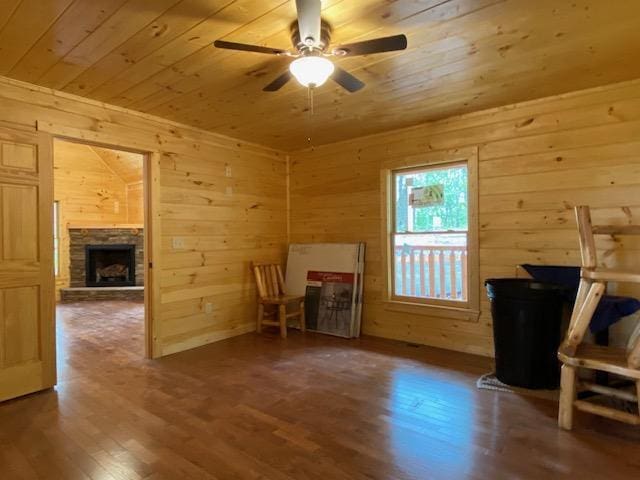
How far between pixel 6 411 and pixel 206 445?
5.06ft

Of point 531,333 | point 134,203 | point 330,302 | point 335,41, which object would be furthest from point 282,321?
point 134,203

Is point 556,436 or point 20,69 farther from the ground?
point 20,69

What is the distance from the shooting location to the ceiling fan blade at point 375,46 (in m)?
1.86

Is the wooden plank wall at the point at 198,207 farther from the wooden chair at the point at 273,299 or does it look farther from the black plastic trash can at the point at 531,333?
the black plastic trash can at the point at 531,333

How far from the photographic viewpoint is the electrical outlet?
387 centimetres

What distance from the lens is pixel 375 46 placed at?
75.9 inches

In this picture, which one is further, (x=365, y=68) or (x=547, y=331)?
(x=547, y=331)

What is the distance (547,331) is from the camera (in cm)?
285

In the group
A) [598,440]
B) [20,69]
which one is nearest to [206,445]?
[598,440]

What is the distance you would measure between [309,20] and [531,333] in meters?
2.57

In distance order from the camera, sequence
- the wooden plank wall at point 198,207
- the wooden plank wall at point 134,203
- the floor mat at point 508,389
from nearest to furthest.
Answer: the floor mat at point 508,389 < the wooden plank wall at point 198,207 < the wooden plank wall at point 134,203

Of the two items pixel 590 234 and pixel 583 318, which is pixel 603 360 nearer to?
pixel 583 318

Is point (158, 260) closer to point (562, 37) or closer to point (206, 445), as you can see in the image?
point (206, 445)

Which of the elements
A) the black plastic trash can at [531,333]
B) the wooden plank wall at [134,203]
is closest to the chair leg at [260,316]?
the black plastic trash can at [531,333]
